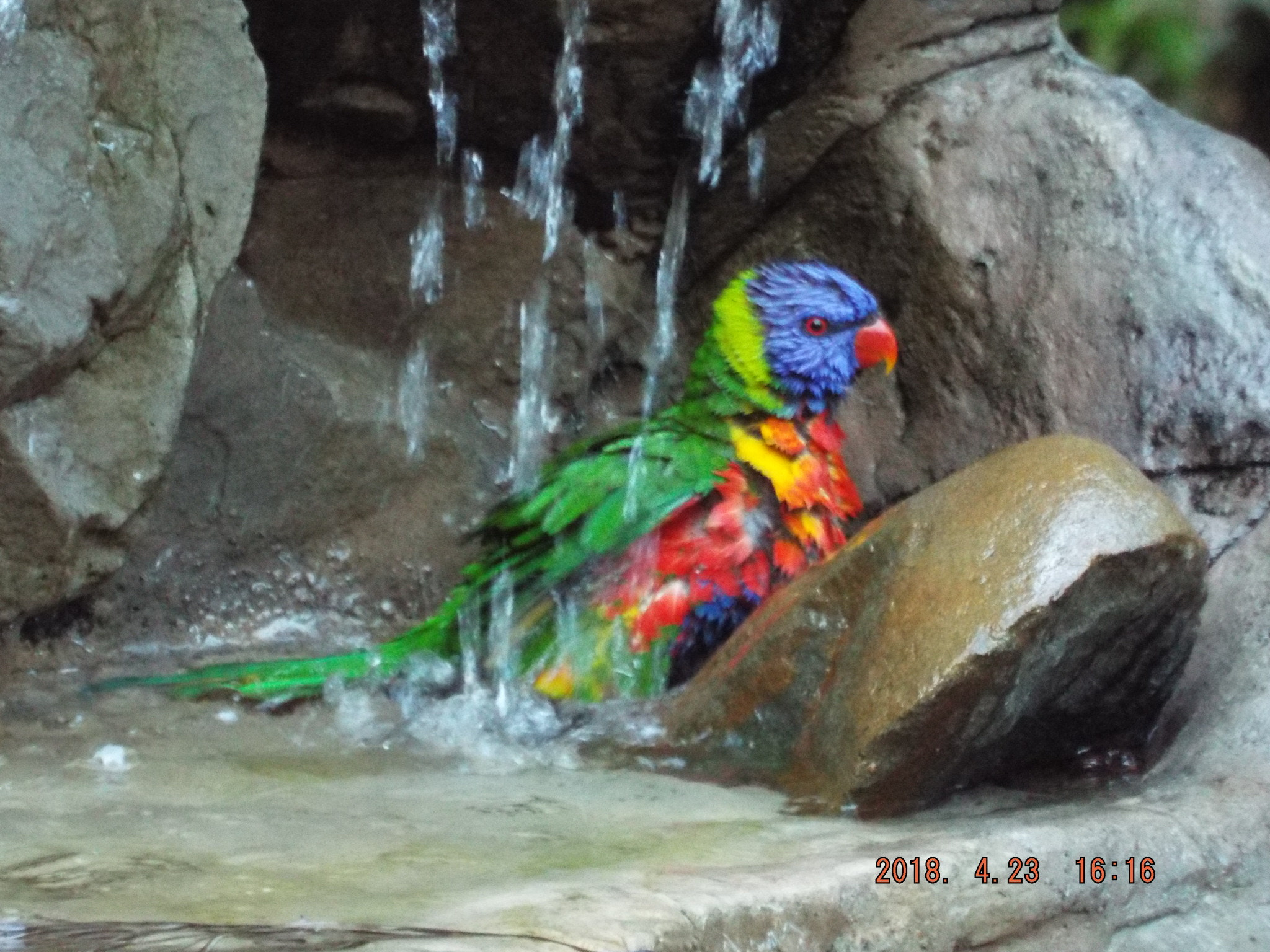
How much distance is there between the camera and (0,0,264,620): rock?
2.52 meters

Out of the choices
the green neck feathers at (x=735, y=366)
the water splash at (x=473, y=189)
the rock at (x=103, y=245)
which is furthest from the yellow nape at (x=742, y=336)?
the rock at (x=103, y=245)

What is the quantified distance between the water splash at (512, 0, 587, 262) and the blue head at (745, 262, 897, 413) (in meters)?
0.70

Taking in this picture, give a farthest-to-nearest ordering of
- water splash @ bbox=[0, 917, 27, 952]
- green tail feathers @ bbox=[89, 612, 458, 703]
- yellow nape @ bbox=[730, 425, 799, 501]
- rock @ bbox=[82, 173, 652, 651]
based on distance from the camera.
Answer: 1. rock @ bbox=[82, 173, 652, 651]
2. yellow nape @ bbox=[730, 425, 799, 501]
3. green tail feathers @ bbox=[89, 612, 458, 703]
4. water splash @ bbox=[0, 917, 27, 952]

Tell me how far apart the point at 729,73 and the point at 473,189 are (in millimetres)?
752

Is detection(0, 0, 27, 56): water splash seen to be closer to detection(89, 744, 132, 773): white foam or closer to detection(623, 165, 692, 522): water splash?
detection(89, 744, 132, 773): white foam

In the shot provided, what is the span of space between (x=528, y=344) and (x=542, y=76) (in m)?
0.74

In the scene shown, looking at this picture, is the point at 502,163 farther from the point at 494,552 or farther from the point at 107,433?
the point at 107,433

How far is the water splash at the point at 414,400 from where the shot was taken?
399 cm

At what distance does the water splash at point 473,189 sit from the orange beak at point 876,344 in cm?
109

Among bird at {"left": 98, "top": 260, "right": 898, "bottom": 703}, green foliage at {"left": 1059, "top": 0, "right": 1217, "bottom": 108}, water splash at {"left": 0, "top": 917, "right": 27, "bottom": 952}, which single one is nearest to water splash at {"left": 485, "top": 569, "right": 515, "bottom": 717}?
bird at {"left": 98, "top": 260, "right": 898, "bottom": 703}

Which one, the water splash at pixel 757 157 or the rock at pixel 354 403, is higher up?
the water splash at pixel 757 157

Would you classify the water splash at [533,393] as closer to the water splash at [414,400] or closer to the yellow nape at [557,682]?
the water splash at [414,400]

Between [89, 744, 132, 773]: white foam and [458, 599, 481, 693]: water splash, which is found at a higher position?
[458, 599, 481, 693]: water splash

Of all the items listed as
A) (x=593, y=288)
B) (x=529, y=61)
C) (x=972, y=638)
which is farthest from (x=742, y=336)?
(x=972, y=638)
